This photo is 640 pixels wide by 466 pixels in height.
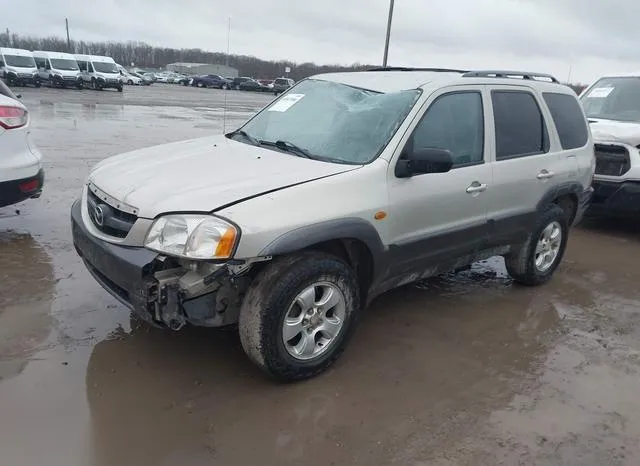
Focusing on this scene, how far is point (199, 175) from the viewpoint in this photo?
3.44 meters

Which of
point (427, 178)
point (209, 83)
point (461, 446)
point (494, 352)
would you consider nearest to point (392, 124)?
point (427, 178)

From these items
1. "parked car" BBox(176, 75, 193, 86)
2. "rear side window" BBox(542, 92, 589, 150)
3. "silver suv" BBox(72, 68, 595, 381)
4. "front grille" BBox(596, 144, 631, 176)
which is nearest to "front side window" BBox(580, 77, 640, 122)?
"front grille" BBox(596, 144, 631, 176)

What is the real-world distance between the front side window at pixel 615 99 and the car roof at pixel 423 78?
3691 millimetres

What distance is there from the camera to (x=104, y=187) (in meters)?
3.52

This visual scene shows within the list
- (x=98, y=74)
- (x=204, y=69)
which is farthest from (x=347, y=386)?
(x=204, y=69)

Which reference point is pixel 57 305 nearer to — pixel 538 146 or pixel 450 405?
pixel 450 405

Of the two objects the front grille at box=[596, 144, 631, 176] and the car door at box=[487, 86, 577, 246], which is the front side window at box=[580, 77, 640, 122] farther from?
the car door at box=[487, 86, 577, 246]

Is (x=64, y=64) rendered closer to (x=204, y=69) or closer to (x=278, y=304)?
(x=278, y=304)

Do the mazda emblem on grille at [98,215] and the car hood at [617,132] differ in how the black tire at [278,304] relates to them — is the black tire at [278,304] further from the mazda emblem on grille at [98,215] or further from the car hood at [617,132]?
the car hood at [617,132]

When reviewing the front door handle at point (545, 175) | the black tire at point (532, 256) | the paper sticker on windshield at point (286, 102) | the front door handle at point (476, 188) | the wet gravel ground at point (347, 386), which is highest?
the paper sticker on windshield at point (286, 102)

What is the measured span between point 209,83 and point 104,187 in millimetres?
58622

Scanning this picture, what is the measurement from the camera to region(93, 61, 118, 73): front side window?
37.2 meters

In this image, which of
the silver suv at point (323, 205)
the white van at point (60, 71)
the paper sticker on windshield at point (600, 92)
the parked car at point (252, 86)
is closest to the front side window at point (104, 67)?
the white van at point (60, 71)

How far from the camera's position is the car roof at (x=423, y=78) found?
4.15m
